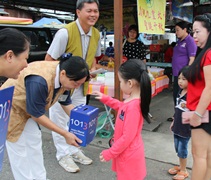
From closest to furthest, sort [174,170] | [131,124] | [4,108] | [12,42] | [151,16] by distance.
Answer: [4,108] → [12,42] → [131,124] → [174,170] → [151,16]

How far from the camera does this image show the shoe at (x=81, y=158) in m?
2.83

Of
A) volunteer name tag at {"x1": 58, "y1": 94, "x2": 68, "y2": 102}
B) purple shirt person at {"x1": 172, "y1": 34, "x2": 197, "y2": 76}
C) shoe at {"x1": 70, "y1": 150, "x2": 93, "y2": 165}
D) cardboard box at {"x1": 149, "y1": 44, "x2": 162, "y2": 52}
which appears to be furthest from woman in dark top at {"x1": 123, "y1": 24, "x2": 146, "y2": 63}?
cardboard box at {"x1": 149, "y1": 44, "x2": 162, "y2": 52}

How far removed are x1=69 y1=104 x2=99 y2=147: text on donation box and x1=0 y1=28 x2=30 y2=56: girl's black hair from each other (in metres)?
0.66

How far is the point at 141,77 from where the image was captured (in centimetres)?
170

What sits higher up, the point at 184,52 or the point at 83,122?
the point at 184,52

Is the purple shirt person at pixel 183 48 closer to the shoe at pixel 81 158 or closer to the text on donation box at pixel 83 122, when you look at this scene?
the shoe at pixel 81 158

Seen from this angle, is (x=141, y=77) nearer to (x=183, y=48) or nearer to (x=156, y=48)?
(x=183, y=48)

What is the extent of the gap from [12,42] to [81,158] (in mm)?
1956

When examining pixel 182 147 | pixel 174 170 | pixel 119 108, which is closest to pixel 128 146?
pixel 119 108

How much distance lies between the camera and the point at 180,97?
2420 mm

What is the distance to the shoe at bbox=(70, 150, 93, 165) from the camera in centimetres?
283

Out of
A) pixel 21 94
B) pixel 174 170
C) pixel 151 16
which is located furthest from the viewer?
pixel 151 16

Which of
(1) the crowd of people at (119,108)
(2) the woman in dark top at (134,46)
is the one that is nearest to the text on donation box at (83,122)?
(1) the crowd of people at (119,108)

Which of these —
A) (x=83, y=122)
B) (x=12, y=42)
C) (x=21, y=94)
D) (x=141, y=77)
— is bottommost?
(x=83, y=122)
